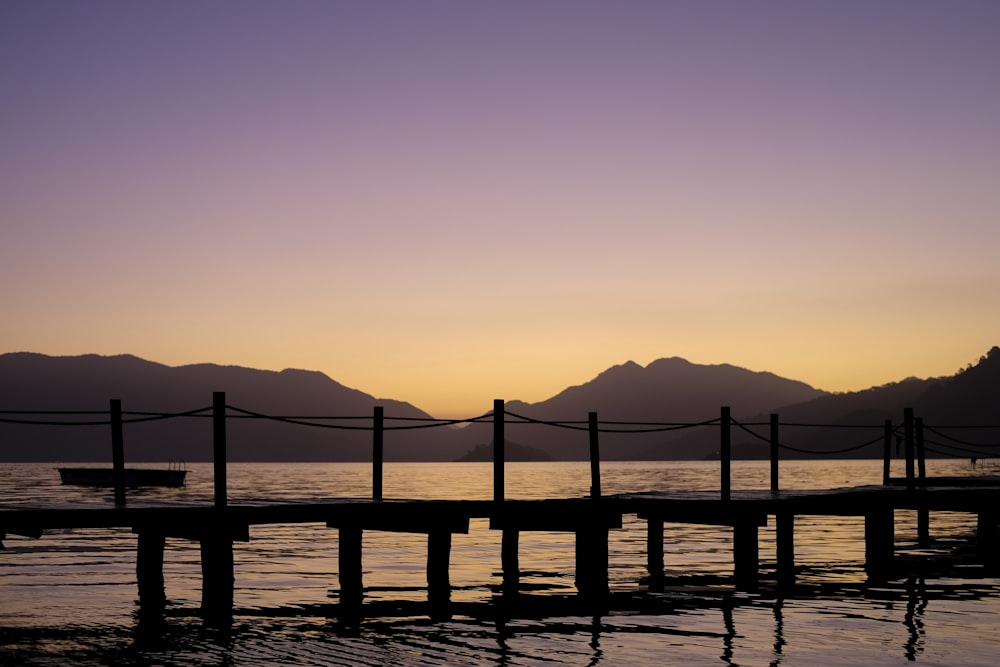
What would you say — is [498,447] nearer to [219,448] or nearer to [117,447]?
[219,448]

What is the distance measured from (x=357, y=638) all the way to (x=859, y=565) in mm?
17004

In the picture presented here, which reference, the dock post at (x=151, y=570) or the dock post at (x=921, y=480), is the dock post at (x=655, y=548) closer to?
the dock post at (x=921, y=480)

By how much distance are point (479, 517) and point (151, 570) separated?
6.03 metres

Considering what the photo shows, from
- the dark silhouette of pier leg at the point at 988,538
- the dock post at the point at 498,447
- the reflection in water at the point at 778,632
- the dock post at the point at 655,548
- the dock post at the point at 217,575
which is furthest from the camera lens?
the dark silhouette of pier leg at the point at 988,538

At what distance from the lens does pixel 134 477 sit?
12850cm

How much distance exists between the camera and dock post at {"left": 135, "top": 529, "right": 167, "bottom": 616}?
71.2 ft

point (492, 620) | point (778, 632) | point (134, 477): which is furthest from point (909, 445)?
point (134, 477)

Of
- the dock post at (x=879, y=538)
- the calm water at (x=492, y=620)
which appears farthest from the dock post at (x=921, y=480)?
the dock post at (x=879, y=538)

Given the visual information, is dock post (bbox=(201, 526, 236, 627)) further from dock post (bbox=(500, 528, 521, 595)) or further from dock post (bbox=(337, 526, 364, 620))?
dock post (bbox=(500, 528, 521, 595))

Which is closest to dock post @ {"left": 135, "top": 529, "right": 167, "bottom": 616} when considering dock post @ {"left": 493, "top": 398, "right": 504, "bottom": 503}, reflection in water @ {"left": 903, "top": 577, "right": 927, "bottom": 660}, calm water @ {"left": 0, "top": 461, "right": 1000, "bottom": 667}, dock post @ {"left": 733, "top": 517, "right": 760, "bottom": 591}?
calm water @ {"left": 0, "top": 461, "right": 1000, "bottom": 667}

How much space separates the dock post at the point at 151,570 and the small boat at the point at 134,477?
105 metres

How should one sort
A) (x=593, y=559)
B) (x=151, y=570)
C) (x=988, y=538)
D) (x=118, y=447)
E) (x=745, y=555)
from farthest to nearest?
(x=988, y=538) → (x=745, y=555) → (x=593, y=559) → (x=151, y=570) → (x=118, y=447)

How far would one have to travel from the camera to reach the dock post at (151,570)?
2169cm

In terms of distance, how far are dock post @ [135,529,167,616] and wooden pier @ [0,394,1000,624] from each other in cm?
2
